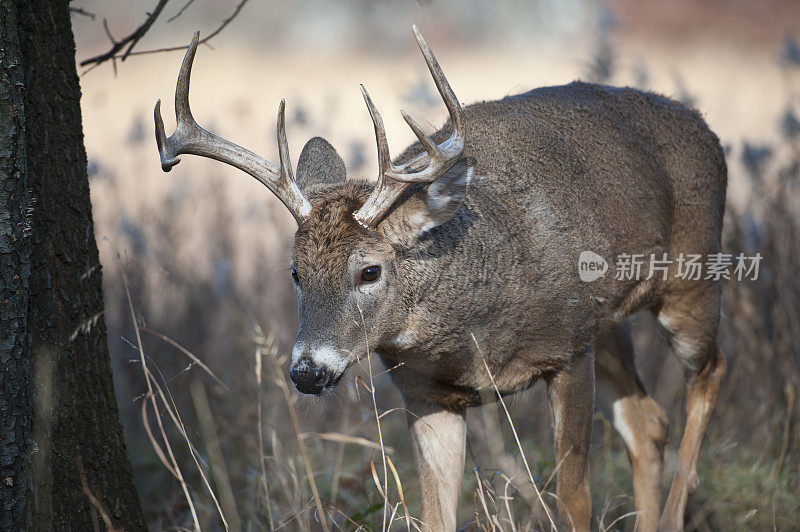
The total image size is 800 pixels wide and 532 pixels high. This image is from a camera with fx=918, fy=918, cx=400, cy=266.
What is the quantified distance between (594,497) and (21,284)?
3.43 meters

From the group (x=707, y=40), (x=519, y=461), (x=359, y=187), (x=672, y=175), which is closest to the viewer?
(x=359, y=187)

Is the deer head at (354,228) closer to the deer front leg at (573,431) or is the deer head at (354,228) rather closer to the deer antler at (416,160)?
the deer antler at (416,160)

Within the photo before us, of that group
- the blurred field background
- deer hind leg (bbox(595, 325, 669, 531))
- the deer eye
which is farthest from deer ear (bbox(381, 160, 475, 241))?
deer hind leg (bbox(595, 325, 669, 531))

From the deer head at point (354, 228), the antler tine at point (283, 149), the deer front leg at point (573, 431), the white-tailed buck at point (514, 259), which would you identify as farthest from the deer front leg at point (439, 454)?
the antler tine at point (283, 149)

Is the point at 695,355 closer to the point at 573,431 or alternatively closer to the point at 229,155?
the point at 573,431

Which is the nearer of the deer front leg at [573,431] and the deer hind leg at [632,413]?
the deer front leg at [573,431]

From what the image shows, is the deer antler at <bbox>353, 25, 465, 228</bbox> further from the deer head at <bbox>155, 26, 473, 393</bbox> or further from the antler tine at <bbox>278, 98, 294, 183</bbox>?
the antler tine at <bbox>278, 98, 294, 183</bbox>

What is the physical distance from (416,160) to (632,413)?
2.41 m

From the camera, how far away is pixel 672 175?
498cm

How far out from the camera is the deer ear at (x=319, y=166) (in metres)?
4.36

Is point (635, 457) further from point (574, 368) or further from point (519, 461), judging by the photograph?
point (574, 368)

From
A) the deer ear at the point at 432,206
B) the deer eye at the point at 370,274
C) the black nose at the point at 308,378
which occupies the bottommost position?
the black nose at the point at 308,378

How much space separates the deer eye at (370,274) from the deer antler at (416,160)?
17 centimetres

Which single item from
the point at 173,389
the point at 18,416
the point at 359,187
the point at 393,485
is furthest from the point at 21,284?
the point at 173,389
